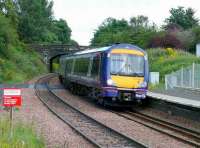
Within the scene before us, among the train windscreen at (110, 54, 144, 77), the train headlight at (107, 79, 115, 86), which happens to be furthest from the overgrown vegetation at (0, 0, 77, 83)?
the train headlight at (107, 79, 115, 86)

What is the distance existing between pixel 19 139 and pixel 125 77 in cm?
1182

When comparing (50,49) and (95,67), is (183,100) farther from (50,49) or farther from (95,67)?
(50,49)

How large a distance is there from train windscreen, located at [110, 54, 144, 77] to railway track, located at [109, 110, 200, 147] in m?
1.98

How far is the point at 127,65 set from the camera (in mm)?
25406

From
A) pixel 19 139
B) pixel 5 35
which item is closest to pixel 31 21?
pixel 5 35

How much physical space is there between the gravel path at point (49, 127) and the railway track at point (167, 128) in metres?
2.82

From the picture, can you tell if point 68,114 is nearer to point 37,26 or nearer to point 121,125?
point 121,125

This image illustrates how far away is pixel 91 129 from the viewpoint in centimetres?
1814

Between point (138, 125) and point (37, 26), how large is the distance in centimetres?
8342

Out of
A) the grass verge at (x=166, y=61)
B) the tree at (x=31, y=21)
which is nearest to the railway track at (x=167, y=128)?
the grass verge at (x=166, y=61)

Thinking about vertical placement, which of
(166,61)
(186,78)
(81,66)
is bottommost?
(186,78)

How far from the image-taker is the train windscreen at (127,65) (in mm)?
25172

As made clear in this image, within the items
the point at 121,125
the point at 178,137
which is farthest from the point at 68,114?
the point at 178,137

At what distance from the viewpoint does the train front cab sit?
2475 cm
